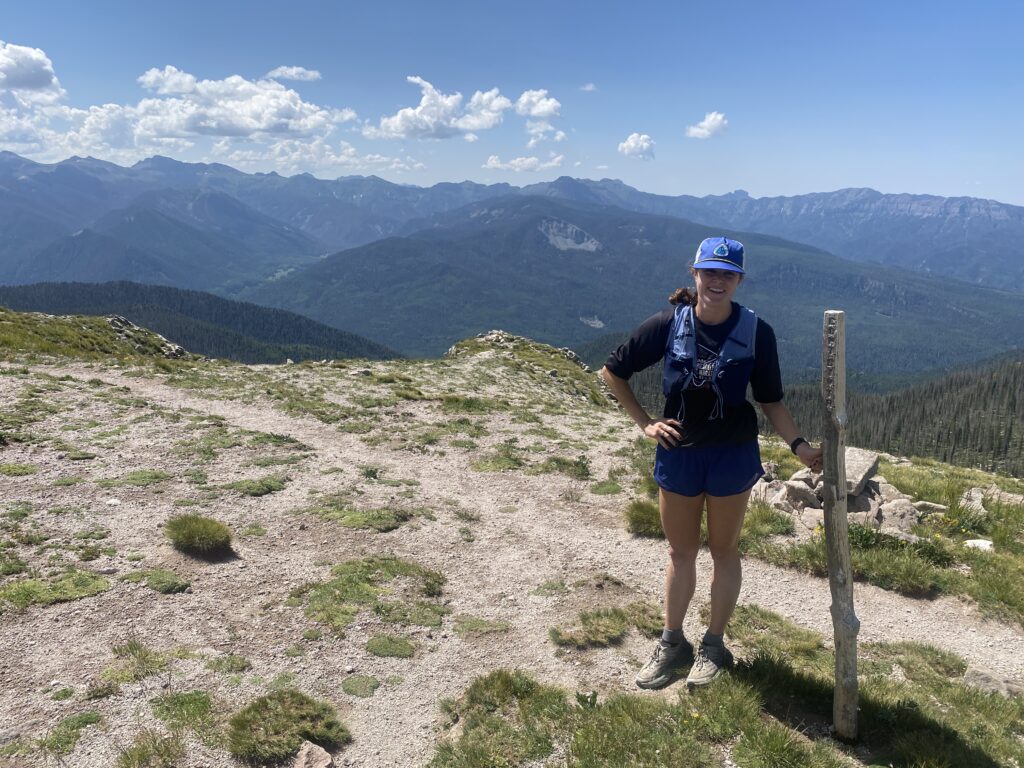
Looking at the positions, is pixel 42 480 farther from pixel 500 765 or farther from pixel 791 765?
pixel 791 765

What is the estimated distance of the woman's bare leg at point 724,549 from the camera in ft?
21.6

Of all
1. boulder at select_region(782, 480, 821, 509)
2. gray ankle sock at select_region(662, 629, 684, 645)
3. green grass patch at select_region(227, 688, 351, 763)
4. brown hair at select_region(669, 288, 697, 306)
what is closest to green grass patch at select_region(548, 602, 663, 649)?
gray ankle sock at select_region(662, 629, 684, 645)

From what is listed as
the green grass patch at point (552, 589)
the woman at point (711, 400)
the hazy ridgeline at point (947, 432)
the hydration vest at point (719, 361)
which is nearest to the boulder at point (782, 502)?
the green grass patch at point (552, 589)

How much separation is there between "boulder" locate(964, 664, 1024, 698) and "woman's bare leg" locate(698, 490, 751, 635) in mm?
3698

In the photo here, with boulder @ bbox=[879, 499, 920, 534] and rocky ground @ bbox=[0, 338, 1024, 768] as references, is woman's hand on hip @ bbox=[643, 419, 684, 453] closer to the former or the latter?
rocky ground @ bbox=[0, 338, 1024, 768]

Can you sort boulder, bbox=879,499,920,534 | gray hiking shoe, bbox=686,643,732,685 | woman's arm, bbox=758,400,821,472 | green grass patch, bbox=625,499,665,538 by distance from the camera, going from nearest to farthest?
woman's arm, bbox=758,400,821,472 < gray hiking shoe, bbox=686,643,732,685 < boulder, bbox=879,499,920,534 < green grass patch, bbox=625,499,665,538

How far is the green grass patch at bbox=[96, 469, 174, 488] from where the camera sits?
14.9 m

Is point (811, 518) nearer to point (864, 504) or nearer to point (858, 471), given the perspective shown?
point (864, 504)

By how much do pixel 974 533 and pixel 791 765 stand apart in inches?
403

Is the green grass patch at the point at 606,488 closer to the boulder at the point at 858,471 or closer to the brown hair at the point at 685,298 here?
the boulder at the point at 858,471

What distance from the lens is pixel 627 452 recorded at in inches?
794

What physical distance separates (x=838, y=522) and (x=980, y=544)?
8.95 metres

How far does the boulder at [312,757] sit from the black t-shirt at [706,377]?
222 inches

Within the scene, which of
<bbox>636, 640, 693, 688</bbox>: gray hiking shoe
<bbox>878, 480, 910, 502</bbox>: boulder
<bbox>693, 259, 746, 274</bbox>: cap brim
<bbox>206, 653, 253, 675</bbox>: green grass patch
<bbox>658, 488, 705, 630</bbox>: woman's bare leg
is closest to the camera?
<bbox>693, 259, 746, 274</bbox>: cap brim
